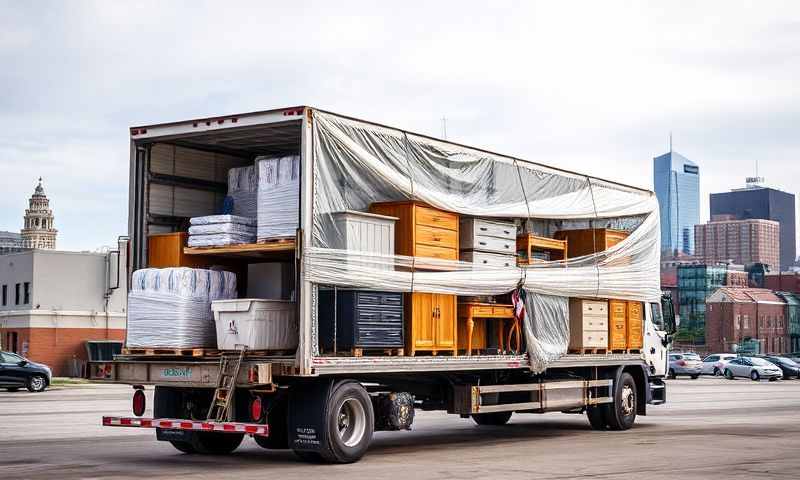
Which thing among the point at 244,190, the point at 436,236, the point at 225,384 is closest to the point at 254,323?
the point at 225,384

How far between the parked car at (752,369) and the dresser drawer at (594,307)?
4320 cm

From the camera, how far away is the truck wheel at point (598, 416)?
68.3 ft

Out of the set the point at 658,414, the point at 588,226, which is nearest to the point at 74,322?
the point at 658,414

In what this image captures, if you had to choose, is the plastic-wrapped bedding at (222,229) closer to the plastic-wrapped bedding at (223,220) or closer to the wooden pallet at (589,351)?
the plastic-wrapped bedding at (223,220)

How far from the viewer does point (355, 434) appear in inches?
578

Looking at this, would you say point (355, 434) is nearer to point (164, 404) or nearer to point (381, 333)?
point (381, 333)

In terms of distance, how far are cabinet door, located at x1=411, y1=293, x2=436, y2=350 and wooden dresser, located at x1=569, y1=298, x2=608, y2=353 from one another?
14.7 feet

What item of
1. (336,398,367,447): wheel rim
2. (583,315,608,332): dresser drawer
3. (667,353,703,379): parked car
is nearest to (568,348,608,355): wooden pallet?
(583,315,608,332): dresser drawer

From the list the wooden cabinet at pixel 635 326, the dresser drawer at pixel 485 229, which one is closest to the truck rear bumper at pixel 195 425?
the dresser drawer at pixel 485 229

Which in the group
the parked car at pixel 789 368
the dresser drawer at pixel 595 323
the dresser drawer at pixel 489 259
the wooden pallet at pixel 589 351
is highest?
the dresser drawer at pixel 489 259

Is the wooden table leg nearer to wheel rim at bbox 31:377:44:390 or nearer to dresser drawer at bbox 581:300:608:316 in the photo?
dresser drawer at bbox 581:300:608:316

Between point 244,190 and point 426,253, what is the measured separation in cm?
274

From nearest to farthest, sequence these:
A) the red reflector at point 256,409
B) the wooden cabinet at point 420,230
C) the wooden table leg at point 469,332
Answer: the red reflector at point 256,409 → the wooden cabinet at point 420,230 → the wooden table leg at point 469,332

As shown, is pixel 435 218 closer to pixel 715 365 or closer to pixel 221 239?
pixel 221 239
